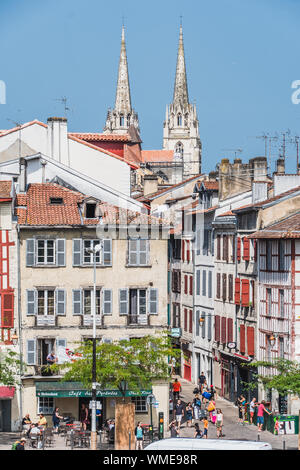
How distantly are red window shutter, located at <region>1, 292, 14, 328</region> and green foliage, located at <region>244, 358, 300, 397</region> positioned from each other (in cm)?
1193

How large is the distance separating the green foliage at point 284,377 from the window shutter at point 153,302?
18.6 feet

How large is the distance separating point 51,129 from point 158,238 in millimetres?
Answer: 14936

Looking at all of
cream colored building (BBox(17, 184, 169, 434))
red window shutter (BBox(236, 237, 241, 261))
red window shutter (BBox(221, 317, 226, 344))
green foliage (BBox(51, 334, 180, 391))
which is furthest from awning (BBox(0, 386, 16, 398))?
red window shutter (BBox(221, 317, 226, 344))

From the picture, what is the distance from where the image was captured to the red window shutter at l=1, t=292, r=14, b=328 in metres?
68.4

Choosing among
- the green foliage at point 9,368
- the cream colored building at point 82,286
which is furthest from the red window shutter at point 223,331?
the green foliage at point 9,368

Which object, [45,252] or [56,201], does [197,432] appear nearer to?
[45,252]

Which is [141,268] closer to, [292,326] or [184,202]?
[292,326]

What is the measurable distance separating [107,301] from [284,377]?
10606mm

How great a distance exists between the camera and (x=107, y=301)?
2719 inches

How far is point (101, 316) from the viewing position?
68938 millimetres

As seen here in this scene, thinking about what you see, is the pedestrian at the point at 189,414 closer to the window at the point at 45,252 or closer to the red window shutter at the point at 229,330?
the window at the point at 45,252
